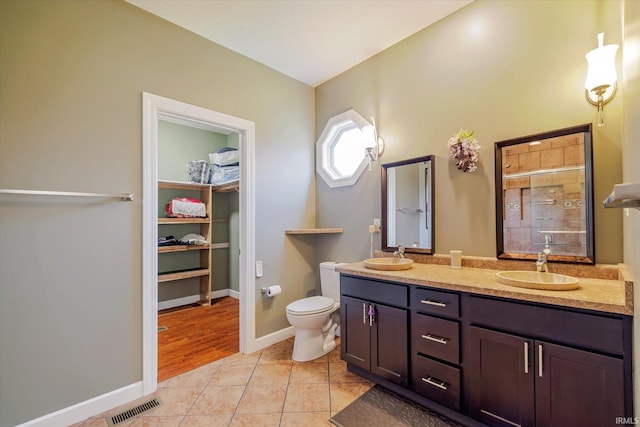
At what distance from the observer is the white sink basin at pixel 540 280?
1.34m

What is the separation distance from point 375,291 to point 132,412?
5.77 feet

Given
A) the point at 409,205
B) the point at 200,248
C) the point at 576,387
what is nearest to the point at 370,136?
the point at 409,205

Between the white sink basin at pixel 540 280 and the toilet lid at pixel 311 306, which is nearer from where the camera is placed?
the white sink basin at pixel 540 280

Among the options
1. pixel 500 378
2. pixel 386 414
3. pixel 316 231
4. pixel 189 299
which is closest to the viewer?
pixel 500 378

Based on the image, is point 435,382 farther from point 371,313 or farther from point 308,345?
point 308,345

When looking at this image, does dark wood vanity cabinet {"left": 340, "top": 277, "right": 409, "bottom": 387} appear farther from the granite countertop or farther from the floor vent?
the floor vent

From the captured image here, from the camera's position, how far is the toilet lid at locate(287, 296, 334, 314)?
2350 millimetres

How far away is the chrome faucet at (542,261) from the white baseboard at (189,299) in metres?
3.87

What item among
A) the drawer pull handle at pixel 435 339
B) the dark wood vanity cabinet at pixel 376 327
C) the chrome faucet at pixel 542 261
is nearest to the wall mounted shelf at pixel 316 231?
the dark wood vanity cabinet at pixel 376 327

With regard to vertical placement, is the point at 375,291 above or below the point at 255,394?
above

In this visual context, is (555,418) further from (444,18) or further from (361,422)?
(444,18)

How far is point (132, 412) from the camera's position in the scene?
5.85 ft

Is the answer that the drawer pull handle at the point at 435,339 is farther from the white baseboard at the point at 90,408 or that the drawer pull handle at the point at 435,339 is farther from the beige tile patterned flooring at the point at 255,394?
the white baseboard at the point at 90,408

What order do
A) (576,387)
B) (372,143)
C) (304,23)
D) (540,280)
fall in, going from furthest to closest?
(372,143) < (304,23) < (540,280) < (576,387)
